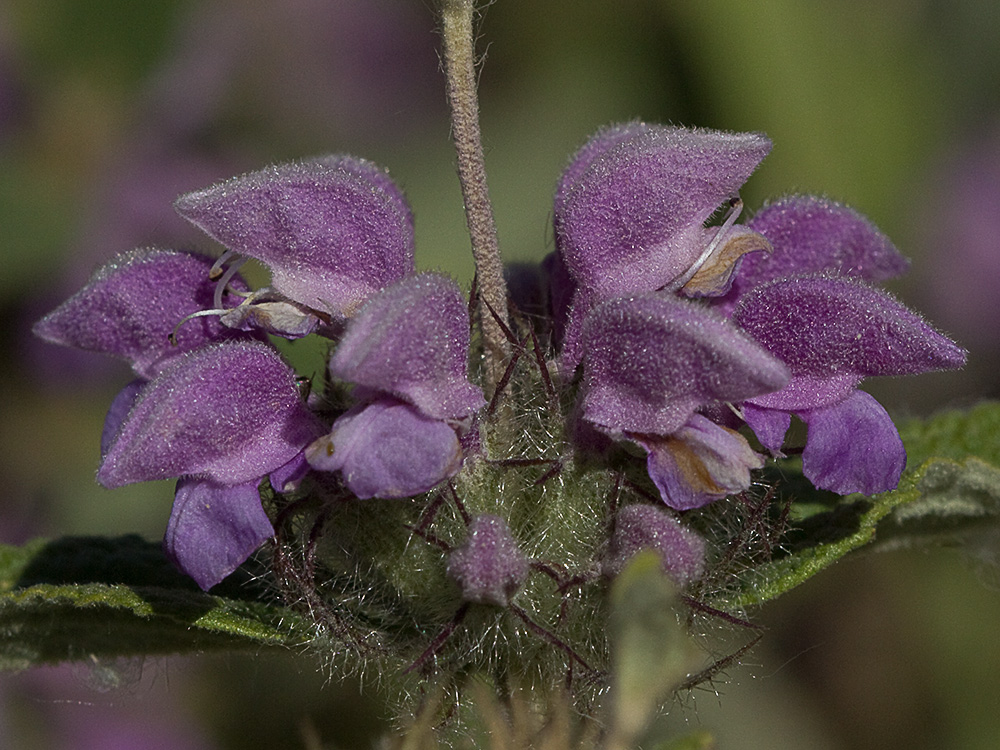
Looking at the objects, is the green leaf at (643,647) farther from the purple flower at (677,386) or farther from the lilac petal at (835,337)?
the lilac petal at (835,337)

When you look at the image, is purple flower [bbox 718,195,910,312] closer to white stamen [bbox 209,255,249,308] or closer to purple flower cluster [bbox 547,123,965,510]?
purple flower cluster [bbox 547,123,965,510]

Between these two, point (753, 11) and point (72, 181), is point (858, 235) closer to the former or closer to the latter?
point (753, 11)

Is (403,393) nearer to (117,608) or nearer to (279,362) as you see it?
(279,362)

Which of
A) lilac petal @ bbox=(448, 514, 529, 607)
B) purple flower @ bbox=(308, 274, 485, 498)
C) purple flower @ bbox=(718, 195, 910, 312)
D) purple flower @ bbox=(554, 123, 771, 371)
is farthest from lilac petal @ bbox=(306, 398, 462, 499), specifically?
purple flower @ bbox=(718, 195, 910, 312)

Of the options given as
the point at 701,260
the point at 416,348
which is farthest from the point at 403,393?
the point at 701,260

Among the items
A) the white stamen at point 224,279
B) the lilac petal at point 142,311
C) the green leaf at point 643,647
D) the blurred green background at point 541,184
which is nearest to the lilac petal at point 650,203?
the white stamen at point 224,279
